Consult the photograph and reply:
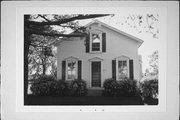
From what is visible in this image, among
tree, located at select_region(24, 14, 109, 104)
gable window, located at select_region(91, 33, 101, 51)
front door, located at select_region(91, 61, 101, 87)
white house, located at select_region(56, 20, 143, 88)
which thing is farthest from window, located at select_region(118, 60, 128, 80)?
tree, located at select_region(24, 14, 109, 104)

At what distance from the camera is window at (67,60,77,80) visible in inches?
144

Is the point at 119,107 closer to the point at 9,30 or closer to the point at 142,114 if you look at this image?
the point at 142,114

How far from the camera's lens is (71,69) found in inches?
144

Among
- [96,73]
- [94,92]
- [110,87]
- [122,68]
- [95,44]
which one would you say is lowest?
[94,92]

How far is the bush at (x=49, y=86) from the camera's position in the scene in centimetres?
367

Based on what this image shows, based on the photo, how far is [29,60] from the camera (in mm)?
3713

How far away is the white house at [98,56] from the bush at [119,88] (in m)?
0.09

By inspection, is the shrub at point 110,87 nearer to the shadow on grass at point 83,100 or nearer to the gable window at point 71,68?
the shadow on grass at point 83,100

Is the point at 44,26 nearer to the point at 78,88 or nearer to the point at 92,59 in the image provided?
the point at 92,59

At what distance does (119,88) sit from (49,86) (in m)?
1.34

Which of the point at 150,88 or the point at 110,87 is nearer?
the point at 110,87

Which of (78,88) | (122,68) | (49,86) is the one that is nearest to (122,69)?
(122,68)

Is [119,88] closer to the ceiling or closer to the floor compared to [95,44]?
closer to the floor

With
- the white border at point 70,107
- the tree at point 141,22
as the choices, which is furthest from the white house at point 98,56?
the white border at point 70,107
